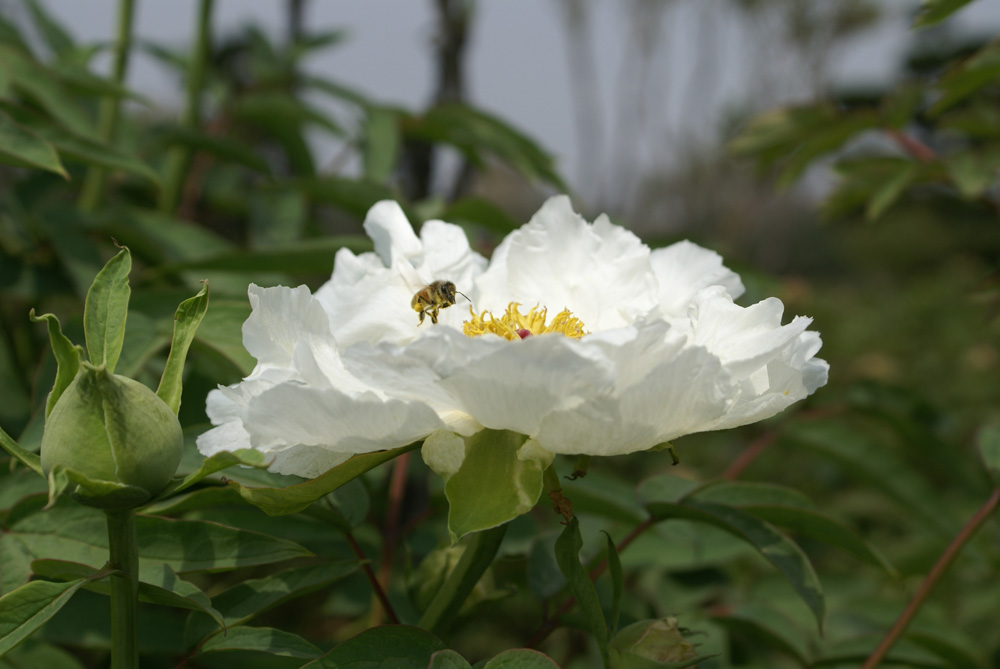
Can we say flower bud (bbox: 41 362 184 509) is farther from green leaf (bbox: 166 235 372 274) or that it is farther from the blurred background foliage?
green leaf (bbox: 166 235 372 274)

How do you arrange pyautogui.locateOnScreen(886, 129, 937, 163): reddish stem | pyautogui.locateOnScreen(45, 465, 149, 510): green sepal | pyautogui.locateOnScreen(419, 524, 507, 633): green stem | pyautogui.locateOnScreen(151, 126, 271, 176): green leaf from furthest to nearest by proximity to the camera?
1. pyautogui.locateOnScreen(886, 129, 937, 163): reddish stem
2. pyautogui.locateOnScreen(151, 126, 271, 176): green leaf
3. pyautogui.locateOnScreen(419, 524, 507, 633): green stem
4. pyautogui.locateOnScreen(45, 465, 149, 510): green sepal

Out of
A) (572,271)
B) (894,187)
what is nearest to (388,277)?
(572,271)

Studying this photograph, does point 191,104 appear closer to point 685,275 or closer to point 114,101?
point 114,101

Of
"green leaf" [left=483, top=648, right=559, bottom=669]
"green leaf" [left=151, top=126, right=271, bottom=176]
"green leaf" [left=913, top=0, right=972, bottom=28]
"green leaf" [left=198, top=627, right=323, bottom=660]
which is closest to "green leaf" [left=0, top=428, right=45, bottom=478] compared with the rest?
"green leaf" [left=198, top=627, right=323, bottom=660]

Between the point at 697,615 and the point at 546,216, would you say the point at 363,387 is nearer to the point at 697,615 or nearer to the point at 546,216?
the point at 546,216

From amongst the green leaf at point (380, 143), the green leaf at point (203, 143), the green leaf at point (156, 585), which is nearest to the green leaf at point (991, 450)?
the green leaf at point (156, 585)
